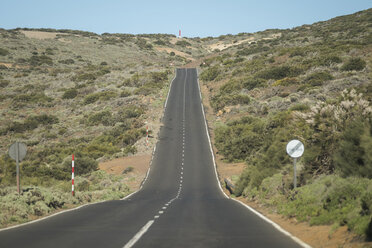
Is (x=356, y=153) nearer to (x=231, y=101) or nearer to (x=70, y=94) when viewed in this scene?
(x=231, y=101)

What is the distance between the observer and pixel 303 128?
1847 cm

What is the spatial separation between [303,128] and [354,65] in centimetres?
4055

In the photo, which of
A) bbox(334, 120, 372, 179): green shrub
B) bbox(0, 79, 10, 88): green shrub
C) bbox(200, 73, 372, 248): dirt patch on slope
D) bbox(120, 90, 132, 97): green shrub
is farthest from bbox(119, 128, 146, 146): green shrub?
bbox(0, 79, 10, 88): green shrub

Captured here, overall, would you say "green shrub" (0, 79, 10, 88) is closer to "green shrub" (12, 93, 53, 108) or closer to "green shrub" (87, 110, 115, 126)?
"green shrub" (12, 93, 53, 108)

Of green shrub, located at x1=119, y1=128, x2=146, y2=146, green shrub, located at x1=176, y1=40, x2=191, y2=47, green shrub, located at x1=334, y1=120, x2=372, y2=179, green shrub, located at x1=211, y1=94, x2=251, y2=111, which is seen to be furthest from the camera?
green shrub, located at x1=176, y1=40, x2=191, y2=47

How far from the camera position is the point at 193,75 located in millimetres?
87562

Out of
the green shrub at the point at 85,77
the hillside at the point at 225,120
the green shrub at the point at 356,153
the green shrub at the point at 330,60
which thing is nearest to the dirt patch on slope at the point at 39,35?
the hillside at the point at 225,120

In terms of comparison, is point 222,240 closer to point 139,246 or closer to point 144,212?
point 139,246

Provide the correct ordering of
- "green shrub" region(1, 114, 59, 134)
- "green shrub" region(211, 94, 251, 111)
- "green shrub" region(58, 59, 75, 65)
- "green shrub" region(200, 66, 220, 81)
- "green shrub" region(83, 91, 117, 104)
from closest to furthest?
"green shrub" region(1, 114, 59, 134), "green shrub" region(211, 94, 251, 111), "green shrub" region(83, 91, 117, 104), "green shrub" region(200, 66, 220, 81), "green shrub" region(58, 59, 75, 65)

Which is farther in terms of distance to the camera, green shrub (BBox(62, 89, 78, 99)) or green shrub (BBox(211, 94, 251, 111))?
green shrub (BBox(62, 89, 78, 99))

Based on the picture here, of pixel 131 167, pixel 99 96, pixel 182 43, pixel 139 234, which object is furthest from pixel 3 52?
pixel 139 234

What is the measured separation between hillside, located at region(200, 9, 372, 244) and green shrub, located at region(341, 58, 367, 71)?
0.14m

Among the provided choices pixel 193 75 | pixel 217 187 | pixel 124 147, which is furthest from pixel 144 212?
pixel 193 75

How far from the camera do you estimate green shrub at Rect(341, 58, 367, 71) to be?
5353 cm
